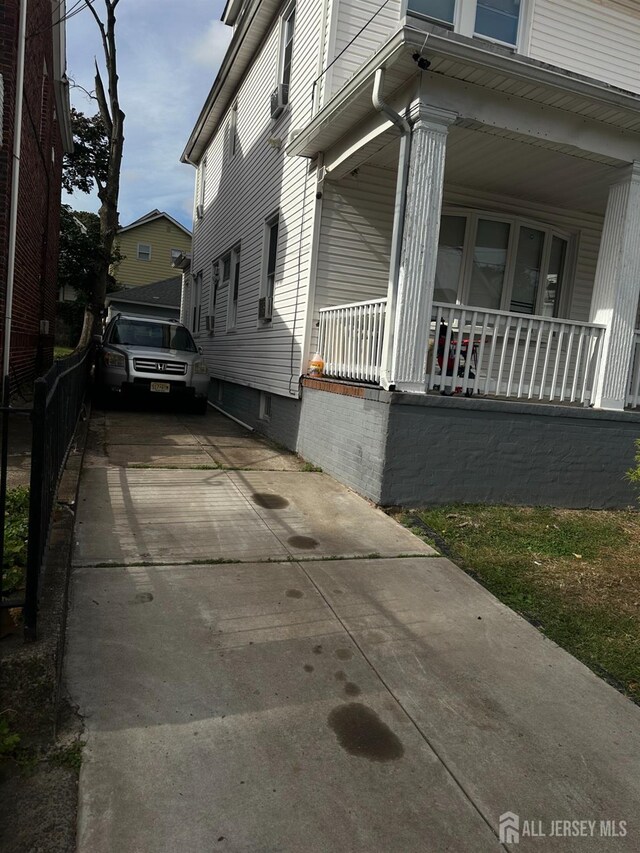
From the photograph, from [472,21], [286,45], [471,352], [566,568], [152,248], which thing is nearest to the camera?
[566,568]

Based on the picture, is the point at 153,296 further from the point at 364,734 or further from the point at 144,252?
the point at 364,734

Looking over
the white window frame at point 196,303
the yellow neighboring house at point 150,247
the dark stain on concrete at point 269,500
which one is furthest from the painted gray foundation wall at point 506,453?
the yellow neighboring house at point 150,247

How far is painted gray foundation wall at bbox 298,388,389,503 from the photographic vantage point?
18.6 feet

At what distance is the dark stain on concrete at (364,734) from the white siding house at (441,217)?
10.2ft

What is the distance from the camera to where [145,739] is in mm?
2281

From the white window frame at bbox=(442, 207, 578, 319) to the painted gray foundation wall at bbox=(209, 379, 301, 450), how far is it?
9.41ft

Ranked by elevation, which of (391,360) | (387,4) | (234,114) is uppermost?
(234,114)

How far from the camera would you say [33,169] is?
9062mm

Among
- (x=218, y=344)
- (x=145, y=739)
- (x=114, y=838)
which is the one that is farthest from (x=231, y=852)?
(x=218, y=344)

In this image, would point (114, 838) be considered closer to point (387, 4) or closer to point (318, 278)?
point (318, 278)

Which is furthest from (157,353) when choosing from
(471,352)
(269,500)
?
(471,352)

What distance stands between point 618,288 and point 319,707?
5.53 m

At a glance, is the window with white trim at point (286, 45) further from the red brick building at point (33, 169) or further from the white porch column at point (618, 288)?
the white porch column at point (618, 288)

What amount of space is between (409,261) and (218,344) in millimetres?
8777
